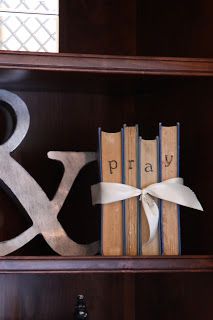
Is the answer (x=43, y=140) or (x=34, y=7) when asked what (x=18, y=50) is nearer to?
(x=34, y=7)

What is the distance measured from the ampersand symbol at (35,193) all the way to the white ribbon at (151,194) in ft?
0.36

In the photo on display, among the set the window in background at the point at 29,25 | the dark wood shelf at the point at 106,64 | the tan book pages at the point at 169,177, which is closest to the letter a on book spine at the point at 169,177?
the tan book pages at the point at 169,177

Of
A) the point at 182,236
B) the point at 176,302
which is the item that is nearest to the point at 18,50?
the point at 182,236

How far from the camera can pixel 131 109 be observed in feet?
6.98

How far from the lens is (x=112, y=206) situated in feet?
5.66

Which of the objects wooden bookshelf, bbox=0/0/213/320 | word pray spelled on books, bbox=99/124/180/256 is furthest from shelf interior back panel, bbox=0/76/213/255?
word pray spelled on books, bbox=99/124/180/256

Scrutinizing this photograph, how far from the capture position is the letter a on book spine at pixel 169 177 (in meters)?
1.73

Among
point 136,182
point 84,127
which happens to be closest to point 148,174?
point 136,182

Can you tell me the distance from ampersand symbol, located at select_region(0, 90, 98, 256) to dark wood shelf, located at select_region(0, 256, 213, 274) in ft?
0.42

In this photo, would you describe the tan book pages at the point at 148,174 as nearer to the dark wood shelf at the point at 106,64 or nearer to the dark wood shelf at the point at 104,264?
the dark wood shelf at the point at 104,264

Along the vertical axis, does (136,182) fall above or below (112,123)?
below

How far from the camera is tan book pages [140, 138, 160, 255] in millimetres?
1728

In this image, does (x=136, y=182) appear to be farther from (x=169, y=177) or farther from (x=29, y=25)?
(x=29, y=25)

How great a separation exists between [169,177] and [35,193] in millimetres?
302
